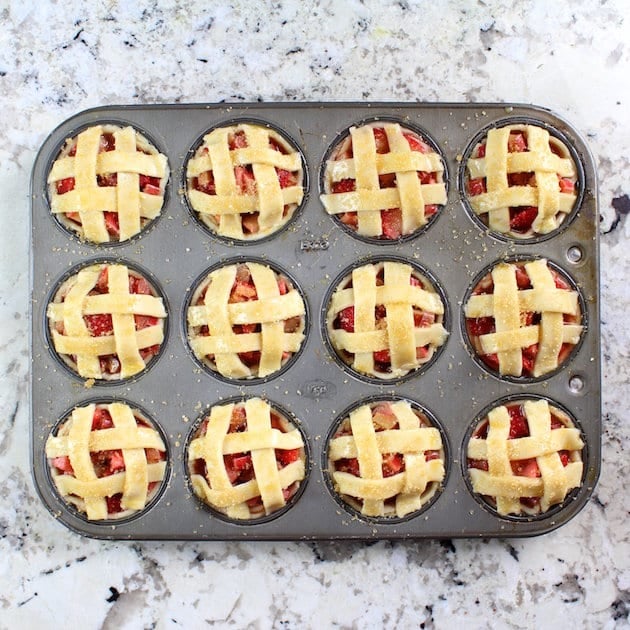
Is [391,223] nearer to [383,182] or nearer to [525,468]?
[383,182]

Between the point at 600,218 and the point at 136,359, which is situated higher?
the point at 600,218

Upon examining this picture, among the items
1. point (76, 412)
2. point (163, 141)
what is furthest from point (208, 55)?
point (76, 412)

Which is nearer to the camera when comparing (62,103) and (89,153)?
(89,153)

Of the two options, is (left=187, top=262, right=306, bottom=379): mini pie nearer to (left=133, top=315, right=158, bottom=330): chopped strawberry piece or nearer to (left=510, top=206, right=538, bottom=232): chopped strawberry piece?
(left=133, top=315, right=158, bottom=330): chopped strawberry piece

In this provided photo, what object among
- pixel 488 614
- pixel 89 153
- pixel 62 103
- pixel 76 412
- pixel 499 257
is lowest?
pixel 488 614

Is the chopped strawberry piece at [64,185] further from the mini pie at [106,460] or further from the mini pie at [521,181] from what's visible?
the mini pie at [521,181]

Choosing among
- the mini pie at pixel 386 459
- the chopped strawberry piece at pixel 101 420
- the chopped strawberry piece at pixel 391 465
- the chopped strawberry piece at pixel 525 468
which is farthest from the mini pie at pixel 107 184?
the chopped strawberry piece at pixel 525 468

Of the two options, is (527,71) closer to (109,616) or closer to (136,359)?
(136,359)
